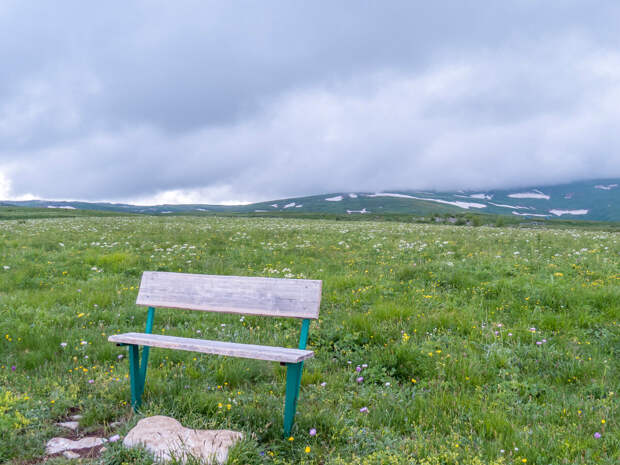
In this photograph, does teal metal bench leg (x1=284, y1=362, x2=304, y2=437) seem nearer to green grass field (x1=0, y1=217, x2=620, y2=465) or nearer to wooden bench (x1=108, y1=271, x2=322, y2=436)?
wooden bench (x1=108, y1=271, x2=322, y2=436)

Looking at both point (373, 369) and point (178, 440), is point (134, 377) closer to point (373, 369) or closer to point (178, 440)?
point (178, 440)

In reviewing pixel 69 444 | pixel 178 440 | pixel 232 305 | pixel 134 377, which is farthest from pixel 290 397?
pixel 69 444

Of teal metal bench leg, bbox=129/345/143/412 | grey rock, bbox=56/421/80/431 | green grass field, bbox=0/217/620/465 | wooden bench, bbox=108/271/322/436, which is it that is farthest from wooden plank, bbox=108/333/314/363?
grey rock, bbox=56/421/80/431

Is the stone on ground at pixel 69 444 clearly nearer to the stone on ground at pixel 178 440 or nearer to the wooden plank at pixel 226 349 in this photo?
the stone on ground at pixel 178 440

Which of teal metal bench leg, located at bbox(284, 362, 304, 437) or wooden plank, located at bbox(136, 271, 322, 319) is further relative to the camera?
wooden plank, located at bbox(136, 271, 322, 319)

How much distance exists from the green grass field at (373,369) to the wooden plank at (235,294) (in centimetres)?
101

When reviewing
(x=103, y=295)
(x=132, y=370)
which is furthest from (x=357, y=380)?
(x=103, y=295)

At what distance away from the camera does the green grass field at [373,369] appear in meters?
3.90

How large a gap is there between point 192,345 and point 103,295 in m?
5.33

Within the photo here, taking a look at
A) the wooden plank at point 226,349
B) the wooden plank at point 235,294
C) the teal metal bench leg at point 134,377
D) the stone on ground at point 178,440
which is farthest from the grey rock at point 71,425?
the wooden plank at point 235,294

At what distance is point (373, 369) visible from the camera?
546 centimetres

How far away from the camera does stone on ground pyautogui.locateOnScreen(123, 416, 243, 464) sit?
3477 millimetres

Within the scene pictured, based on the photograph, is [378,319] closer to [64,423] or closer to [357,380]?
[357,380]

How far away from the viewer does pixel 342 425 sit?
420 cm
